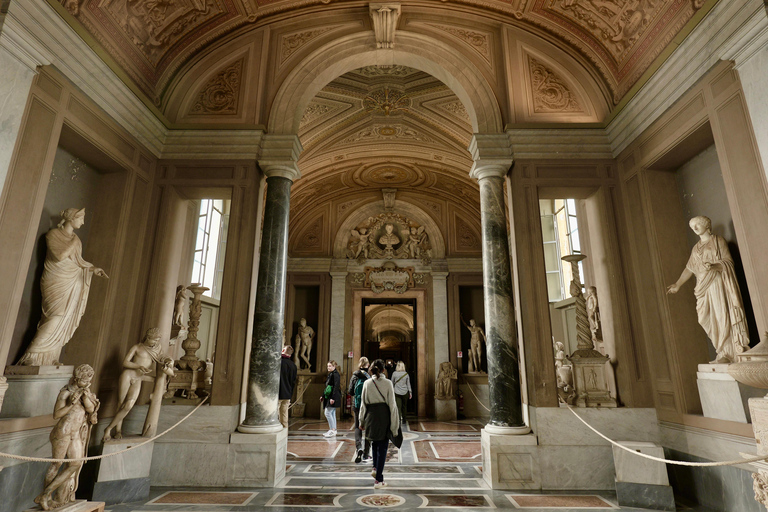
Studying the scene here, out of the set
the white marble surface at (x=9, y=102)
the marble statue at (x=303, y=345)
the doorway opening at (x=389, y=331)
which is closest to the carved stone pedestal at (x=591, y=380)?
the white marble surface at (x=9, y=102)

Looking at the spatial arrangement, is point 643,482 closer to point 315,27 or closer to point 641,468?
point 641,468

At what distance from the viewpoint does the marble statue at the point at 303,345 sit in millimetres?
12211

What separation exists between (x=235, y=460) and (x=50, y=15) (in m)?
5.01

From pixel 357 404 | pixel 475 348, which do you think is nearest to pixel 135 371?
pixel 357 404

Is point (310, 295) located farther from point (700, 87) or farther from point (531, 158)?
point (700, 87)

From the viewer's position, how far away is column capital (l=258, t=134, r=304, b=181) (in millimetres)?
6102

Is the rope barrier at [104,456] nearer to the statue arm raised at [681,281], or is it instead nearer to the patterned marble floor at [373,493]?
the patterned marble floor at [373,493]

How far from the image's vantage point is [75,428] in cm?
366

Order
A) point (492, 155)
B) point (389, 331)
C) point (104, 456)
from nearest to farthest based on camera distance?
point (104, 456) → point (492, 155) → point (389, 331)

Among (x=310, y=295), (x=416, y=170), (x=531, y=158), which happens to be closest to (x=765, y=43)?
(x=531, y=158)

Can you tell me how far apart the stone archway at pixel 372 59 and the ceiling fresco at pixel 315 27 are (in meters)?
0.32

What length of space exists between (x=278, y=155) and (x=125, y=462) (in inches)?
162

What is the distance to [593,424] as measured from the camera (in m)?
5.09

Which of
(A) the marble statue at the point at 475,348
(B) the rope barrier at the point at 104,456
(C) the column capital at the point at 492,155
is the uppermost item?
(C) the column capital at the point at 492,155
